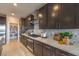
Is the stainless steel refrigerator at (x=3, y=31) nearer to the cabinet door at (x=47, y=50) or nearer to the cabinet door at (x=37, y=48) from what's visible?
the cabinet door at (x=37, y=48)

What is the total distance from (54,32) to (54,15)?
0.41m

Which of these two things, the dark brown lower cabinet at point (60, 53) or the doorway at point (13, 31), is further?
the doorway at point (13, 31)

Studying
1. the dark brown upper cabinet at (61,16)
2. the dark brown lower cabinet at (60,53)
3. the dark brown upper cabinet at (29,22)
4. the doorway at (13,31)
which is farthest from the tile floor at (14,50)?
the dark brown upper cabinet at (61,16)

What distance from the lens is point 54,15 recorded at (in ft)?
7.86

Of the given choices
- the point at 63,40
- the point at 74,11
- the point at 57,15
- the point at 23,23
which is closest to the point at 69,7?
the point at 74,11

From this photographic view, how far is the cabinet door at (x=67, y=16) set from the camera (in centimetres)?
203

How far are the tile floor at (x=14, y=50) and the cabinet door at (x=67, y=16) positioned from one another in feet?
2.56

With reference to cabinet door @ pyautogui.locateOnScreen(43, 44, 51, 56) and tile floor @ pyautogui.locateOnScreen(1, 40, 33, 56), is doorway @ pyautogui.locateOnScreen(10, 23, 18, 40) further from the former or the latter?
cabinet door @ pyautogui.locateOnScreen(43, 44, 51, 56)

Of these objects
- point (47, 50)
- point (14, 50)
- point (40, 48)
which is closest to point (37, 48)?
point (40, 48)

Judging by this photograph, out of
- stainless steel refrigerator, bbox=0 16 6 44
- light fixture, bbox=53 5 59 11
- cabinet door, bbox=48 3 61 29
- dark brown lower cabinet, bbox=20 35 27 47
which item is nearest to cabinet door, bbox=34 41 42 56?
dark brown lower cabinet, bbox=20 35 27 47

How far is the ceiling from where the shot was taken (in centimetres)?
199

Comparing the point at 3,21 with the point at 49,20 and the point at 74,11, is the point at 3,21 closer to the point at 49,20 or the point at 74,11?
the point at 49,20

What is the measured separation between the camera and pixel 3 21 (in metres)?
2.05

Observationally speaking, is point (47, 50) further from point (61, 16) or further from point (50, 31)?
point (50, 31)
